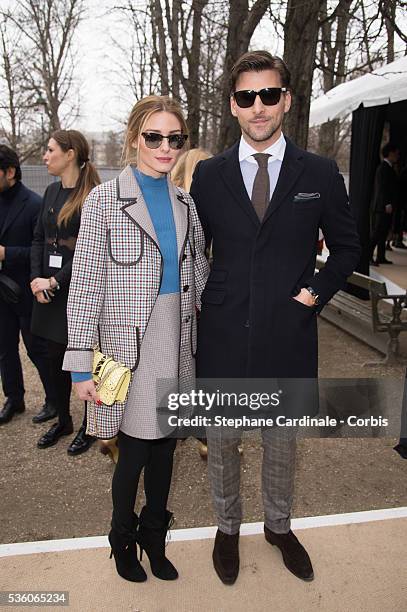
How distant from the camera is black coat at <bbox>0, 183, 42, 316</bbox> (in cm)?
376

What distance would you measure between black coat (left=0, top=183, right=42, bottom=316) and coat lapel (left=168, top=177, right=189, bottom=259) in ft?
6.44

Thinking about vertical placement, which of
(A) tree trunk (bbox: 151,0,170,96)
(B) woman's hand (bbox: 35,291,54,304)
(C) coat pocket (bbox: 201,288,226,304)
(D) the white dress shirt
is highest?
(A) tree trunk (bbox: 151,0,170,96)

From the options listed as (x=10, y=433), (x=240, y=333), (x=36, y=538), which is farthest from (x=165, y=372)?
(x=10, y=433)

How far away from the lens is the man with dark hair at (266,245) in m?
2.07

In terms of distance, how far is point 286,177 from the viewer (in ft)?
6.85

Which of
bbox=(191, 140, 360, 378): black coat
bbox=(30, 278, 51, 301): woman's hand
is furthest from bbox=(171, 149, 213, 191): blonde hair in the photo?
bbox=(191, 140, 360, 378): black coat

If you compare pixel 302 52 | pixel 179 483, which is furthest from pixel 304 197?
pixel 302 52

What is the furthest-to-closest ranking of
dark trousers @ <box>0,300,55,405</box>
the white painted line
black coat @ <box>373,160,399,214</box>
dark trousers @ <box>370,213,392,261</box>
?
dark trousers @ <box>370,213,392,261</box>, black coat @ <box>373,160,399,214</box>, dark trousers @ <box>0,300,55,405</box>, the white painted line

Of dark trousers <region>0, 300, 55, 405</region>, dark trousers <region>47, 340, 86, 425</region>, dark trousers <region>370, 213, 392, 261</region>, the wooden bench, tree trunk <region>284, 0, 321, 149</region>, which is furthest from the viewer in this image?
dark trousers <region>370, 213, 392, 261</region>

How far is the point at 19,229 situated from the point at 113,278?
210 centimetres

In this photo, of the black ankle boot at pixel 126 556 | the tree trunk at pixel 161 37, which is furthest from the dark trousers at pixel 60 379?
the tree trunk at pixel 161 37

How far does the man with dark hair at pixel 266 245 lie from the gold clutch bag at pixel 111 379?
1.36ft

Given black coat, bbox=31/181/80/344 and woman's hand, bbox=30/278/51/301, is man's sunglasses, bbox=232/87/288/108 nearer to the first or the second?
black coat, bbox=31/181/80/344

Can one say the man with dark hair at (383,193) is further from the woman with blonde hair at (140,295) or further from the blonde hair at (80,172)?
the woman with blonde hair at (140,295)
